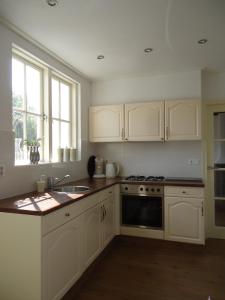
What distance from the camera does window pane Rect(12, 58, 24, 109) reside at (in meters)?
2.42

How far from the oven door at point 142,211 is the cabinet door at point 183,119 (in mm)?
904

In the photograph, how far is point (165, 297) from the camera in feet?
6.77

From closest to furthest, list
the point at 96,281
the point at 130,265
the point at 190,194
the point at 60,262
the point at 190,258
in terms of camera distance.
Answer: the point at 60,262 < the point at 96,281 < the point at 130,265 < the point at 190,258 < the point at 190,194

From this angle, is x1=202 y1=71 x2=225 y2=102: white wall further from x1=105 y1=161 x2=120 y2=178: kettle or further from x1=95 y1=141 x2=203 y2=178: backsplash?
x1=105 y1=161 x2=120 y2=178: kettle

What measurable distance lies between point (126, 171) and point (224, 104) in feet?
5.77

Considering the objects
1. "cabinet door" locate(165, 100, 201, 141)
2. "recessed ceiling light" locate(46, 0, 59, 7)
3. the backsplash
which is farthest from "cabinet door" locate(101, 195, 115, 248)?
"recessed ceiling light" locate(46, 0, 59, 7)

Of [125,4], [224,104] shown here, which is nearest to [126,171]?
[224,104]

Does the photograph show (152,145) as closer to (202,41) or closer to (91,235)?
(202,41)

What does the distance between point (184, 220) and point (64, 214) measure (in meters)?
1.78

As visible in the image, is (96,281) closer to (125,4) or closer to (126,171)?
(126,171)

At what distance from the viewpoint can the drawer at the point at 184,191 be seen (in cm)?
302

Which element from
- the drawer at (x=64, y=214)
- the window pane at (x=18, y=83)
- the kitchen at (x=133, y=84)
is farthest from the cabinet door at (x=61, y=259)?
the window pane at (x=18, y=83)

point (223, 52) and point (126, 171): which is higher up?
point (223, 52)

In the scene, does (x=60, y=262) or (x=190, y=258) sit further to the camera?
(x=190, y=258)
